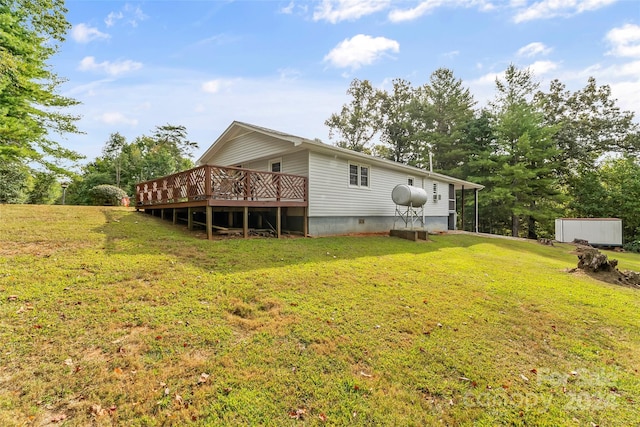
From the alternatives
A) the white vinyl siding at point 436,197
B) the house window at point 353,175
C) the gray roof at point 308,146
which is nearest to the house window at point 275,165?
the gray roof at point 308,146

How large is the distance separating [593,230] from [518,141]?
836cm

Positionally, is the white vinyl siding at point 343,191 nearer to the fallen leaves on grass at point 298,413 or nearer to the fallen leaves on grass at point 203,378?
the fallen leaves on grass at point 203,378

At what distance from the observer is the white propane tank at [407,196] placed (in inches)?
527

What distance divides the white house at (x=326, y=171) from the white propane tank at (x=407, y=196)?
84 centimetres

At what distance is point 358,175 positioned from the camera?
13164 millimetres

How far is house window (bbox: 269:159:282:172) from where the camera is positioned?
12.5 meters

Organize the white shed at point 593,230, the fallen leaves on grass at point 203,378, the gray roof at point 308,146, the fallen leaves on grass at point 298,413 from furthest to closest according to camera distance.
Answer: the white shed at point 593,230 → the gray roof at point 308,146 → the fallen leaves on grass at point 203,378 → the fallen leaves on grass at point 298,413

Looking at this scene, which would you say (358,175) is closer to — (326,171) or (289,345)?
(326,171)

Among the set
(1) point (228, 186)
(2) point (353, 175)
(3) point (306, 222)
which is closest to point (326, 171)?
(2) point (353, 175)

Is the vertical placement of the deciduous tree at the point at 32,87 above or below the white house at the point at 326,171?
above

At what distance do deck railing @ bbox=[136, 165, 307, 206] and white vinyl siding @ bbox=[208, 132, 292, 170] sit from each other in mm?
1928

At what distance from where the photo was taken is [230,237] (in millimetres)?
8961

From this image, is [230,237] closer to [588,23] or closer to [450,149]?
[588,23]

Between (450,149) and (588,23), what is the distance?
18398 millimetres
